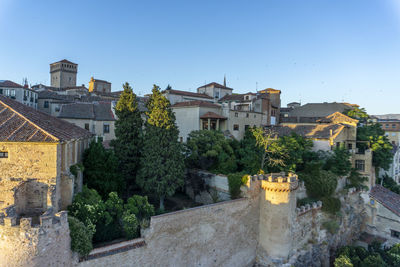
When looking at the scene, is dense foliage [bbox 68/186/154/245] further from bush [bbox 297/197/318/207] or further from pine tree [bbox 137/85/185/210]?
bush [bbox 297/197/318/207]

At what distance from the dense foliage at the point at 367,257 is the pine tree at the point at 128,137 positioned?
737 inches

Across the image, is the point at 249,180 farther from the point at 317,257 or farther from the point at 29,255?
the point at 29,255

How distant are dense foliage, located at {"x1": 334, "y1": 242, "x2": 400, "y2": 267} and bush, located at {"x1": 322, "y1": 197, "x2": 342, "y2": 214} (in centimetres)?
345

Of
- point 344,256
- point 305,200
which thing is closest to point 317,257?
point 344,256

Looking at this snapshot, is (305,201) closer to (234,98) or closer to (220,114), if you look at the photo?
(220,114)

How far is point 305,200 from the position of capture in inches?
901

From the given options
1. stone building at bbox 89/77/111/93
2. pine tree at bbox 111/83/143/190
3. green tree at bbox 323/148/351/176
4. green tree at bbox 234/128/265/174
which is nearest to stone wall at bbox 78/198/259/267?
green tree at bbox 234/128/265/174

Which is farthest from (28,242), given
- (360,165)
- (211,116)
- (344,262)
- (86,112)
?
Result: (360,165)

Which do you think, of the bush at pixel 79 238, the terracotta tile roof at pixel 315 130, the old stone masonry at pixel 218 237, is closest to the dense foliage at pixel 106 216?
the bush at pixel 79 238

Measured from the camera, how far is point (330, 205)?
23297mm

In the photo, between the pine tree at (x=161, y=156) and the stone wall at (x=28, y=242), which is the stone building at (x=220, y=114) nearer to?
the pine tree at (x=161, y=156)

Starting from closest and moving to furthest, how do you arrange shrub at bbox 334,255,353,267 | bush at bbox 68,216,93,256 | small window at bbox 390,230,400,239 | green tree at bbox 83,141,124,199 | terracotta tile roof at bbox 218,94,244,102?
1. bush at bbox 68,216,93,256
2. green tree at bbox 83,141,124,199
3. shrub at bbox 334,255,353,267
4. small window at bbox 390,230,400,239
5. terracotta tile roof at bbox 218,94,244,102

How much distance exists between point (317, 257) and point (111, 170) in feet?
63.6

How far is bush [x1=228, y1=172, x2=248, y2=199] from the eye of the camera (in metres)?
19.9
